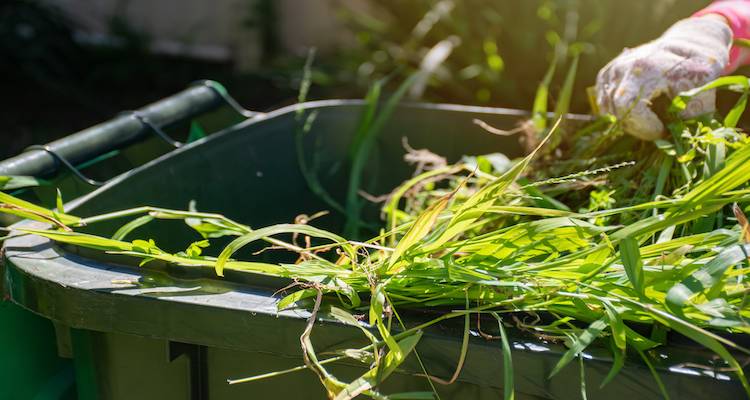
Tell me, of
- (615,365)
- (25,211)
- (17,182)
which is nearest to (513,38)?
(17,182)

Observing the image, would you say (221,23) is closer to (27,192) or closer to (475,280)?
(27,192)

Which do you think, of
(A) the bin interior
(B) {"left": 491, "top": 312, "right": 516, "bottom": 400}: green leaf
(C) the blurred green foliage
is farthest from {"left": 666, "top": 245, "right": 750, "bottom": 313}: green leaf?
(C) the blurred green foliage

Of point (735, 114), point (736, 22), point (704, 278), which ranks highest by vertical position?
point (736, 22)

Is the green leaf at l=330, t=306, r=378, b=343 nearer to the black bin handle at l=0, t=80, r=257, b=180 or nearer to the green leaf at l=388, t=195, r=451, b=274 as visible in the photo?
the green leaf at l=388, t=195, r=451, b=274

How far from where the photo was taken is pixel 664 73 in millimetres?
1168

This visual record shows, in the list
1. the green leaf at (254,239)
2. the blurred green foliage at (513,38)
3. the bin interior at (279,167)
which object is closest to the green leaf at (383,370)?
the green leaf at (254,239)

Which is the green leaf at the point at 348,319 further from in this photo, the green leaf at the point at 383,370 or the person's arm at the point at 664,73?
the person's arm at the point at 664,73

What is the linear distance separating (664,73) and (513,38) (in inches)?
83.0

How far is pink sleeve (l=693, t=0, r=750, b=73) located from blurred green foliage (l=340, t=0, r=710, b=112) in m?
1.37

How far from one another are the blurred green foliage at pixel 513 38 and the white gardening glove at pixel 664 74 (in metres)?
1.52

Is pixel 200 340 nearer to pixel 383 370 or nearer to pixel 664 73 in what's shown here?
pixel 383 370

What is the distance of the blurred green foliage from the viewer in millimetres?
2984

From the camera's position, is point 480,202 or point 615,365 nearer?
point 615,365

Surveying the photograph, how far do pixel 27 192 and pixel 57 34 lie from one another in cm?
370
